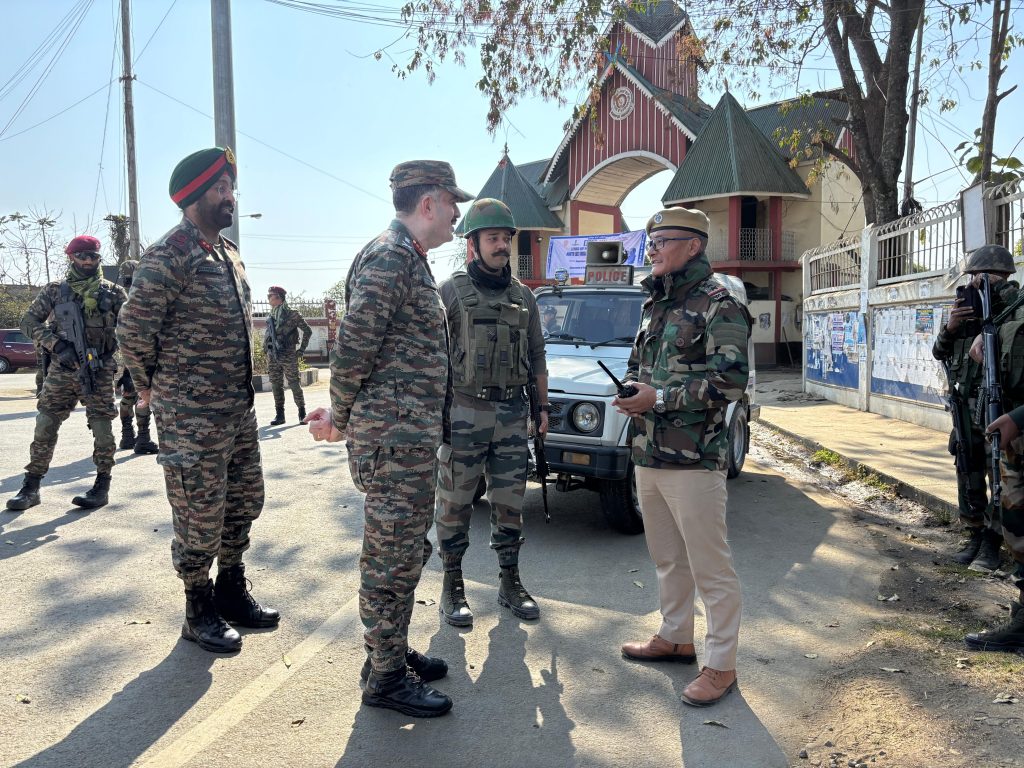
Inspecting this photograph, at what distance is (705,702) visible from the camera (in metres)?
3.12

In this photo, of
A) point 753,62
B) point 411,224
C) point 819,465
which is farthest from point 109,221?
point 411,224

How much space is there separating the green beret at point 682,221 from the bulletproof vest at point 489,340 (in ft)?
3.89

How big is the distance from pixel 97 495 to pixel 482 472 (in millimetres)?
3664

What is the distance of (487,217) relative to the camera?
4184mm

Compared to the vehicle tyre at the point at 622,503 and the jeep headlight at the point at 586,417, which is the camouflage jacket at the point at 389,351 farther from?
the vehicle tyre at the point at 622,503

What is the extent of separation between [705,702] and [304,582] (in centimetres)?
247

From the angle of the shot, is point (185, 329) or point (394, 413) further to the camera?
point (185, 329)

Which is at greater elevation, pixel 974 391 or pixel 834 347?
pixel 834 347

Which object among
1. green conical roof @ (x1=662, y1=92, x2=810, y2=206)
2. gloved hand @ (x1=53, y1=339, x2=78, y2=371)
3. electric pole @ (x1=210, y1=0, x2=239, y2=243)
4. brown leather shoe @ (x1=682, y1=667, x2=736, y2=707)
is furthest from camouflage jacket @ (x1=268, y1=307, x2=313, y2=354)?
green conical roof @ (x1=662, y1=92, x2=810, y2=206)

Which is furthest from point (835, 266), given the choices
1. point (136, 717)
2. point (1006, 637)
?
point (136, 717)

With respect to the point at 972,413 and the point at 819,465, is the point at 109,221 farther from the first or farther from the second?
the point at 972,413

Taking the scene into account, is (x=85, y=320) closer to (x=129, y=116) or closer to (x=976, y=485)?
(x=976, y=485)

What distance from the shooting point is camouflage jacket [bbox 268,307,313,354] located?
11538 mm

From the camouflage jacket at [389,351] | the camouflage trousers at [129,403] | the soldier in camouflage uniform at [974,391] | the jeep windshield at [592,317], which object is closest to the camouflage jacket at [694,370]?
the camouflage jacket at [389,351]
